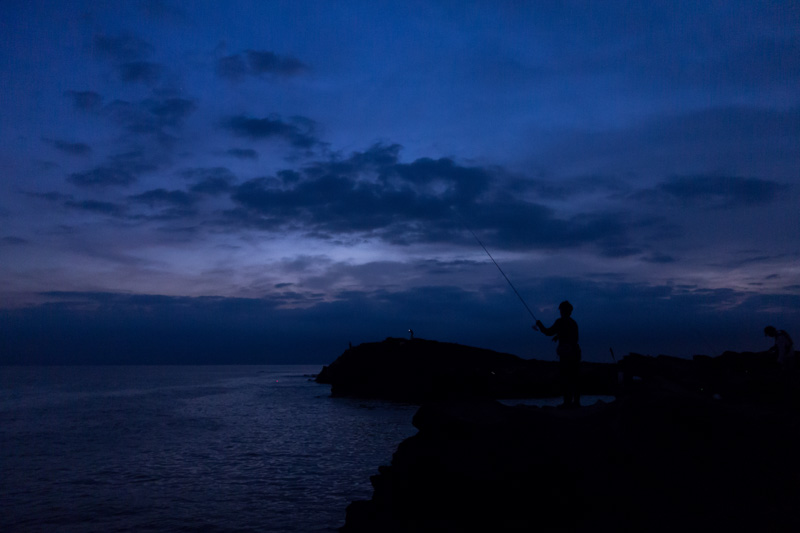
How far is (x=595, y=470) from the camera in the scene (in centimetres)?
777

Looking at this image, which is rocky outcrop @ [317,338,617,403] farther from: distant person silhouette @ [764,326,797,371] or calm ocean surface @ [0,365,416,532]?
distant person silhouette @ [764,326,797,371]

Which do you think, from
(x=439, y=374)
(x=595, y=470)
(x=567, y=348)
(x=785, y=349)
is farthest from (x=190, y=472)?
(x=439, y=374)

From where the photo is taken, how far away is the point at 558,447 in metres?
8.25

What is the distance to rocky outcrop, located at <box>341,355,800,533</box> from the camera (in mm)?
6781

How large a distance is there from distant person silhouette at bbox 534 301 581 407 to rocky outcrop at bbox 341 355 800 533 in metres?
2.08

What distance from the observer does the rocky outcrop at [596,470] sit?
6781mm

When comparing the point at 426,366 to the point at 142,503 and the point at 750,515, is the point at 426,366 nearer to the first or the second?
the point at 142,503

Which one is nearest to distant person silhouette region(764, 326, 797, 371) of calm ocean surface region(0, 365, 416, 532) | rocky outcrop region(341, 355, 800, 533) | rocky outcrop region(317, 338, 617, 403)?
rocky outcrop region(341, 355, 800, 533)

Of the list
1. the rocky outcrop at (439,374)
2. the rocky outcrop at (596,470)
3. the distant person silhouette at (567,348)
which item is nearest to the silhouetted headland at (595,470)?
the rocky outcrop at (596,470)

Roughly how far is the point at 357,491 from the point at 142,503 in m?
6.86

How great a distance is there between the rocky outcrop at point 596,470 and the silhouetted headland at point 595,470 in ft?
0.06

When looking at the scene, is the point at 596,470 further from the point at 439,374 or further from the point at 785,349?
the point at 439,374

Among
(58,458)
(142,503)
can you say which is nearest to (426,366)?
(58,458)

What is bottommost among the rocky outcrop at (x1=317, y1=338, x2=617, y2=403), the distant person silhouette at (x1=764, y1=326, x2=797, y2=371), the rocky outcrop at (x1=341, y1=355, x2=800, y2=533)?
the rocky outcrop at (x1=317, y1=338, x2=617, y2=403)
